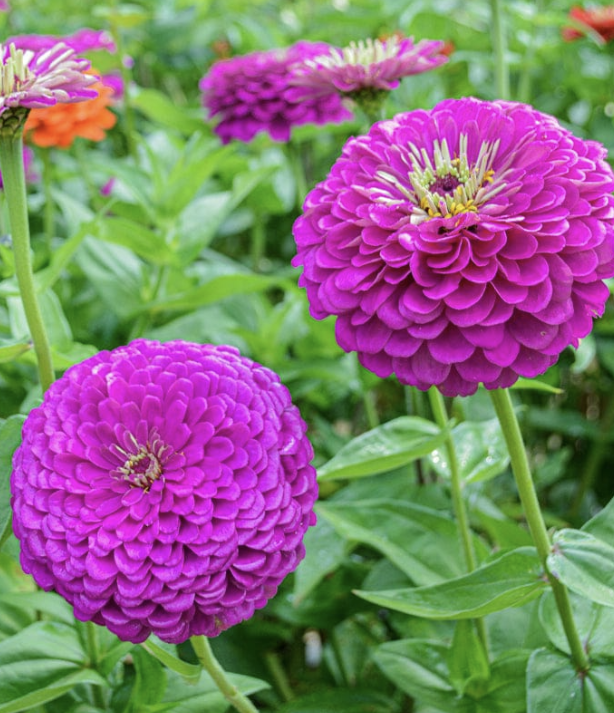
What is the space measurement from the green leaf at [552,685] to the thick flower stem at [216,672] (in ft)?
0.59

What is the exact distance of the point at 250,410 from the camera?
0.51m

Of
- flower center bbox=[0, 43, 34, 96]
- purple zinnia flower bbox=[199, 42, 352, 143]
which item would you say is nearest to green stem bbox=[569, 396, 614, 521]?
purple zinnia flower bbox=[199, 42, 352, 143]

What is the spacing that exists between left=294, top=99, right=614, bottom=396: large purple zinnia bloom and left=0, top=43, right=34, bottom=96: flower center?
0.58 ft

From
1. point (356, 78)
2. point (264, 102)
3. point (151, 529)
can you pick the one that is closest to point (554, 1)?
point (264, 102)

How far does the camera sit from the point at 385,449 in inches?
27.3

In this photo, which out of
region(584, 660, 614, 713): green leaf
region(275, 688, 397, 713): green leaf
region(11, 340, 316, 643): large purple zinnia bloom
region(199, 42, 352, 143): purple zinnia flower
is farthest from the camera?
region(199, 42, 352, 143): purple zinnia flower

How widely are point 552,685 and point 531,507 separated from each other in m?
0.12

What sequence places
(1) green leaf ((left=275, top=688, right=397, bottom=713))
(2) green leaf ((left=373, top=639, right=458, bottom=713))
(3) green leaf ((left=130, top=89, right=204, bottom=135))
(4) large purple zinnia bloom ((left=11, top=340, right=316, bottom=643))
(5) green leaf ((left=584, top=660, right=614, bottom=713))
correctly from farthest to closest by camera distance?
(3) green leaf ((left=130, top=89, right=204, bottom=135)) → (1) green leaf ((left=275, top=688, right=397, bottom=713)) → (2) green leaf ((left=373, top=639, right=458, bottom=713)) → (5) green leaf ((left=584, top=660, right=614, bottom=713)) → (4) large purple zinnia bloom ((left=11, top=340, right=316, bottom=643))

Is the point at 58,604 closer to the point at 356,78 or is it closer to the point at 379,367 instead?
the point at 379,367

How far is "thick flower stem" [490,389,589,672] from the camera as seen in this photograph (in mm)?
546

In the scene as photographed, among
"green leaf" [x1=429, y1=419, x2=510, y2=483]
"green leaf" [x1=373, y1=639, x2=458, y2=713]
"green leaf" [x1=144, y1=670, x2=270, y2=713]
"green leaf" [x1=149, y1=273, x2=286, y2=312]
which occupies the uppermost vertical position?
"green leaf" [x1=149, y1=273, x2=286, y2=312]

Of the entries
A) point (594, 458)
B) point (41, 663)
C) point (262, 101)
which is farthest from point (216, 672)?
point (594, 458)

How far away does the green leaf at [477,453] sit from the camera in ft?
2.47

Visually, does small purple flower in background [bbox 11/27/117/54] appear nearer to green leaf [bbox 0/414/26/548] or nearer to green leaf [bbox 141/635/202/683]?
green leaf [bbox 0/414/26/548]
